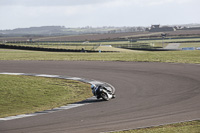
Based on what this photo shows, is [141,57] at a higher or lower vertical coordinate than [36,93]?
higher

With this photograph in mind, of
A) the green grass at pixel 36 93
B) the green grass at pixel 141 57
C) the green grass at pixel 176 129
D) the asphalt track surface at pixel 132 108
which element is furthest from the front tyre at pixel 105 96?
the green grass at pixel 141 57

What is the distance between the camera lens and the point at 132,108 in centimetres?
1772

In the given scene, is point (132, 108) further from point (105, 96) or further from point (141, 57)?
point (141, 57)

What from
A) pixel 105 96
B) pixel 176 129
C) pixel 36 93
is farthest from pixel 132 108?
pixel 36 93

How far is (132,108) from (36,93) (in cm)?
878

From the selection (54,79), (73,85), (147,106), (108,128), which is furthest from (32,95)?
(108,128)

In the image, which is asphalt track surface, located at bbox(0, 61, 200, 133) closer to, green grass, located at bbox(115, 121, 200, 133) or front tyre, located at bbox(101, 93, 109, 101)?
front tyre, located at bbox(101, 93, 109, 101)

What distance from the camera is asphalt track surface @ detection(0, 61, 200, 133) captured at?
14.8 meters

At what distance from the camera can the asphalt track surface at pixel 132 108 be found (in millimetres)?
14758

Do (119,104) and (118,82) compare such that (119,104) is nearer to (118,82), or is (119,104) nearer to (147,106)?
(147,106)

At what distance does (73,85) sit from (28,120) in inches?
417

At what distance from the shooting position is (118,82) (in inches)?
1054

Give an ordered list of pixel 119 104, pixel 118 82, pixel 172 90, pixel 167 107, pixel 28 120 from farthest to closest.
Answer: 1. pixel 118 82
2. pixel 172 90
3. pixel 119 104
4. pixel 167 107
5. pixel 28 120

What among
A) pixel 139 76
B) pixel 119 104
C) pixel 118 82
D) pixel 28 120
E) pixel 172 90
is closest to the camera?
pixel 28 120
